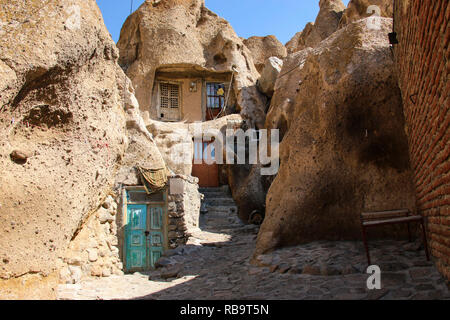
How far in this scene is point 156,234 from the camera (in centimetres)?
1066

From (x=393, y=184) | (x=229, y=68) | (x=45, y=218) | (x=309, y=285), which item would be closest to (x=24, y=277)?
(x=45, y=218)

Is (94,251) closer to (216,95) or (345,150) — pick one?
(345,150)

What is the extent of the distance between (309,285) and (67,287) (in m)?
3.92

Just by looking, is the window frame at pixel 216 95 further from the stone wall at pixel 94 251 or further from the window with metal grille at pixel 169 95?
the stone wall at pixel 94 251

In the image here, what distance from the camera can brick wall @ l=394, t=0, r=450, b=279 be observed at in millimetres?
2583

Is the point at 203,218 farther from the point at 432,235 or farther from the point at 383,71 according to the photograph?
the point at 432,235

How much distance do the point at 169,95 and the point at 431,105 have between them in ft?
59.7

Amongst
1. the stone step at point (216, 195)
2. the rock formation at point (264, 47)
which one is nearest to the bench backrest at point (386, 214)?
the stone step at point (216, 195)

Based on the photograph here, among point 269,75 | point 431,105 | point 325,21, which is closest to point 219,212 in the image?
point 269,75

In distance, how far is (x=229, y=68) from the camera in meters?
20.5

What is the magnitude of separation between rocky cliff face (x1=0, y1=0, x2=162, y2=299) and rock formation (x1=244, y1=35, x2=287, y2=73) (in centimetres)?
2291

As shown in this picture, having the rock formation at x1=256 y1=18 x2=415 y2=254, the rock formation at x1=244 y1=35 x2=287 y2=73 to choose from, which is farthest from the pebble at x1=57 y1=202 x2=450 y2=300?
the rock formation at x1=244 y1=35 x2=287 y2=73

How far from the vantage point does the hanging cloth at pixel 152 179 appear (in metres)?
10.7

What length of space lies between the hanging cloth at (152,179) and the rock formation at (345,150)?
4485 mm
